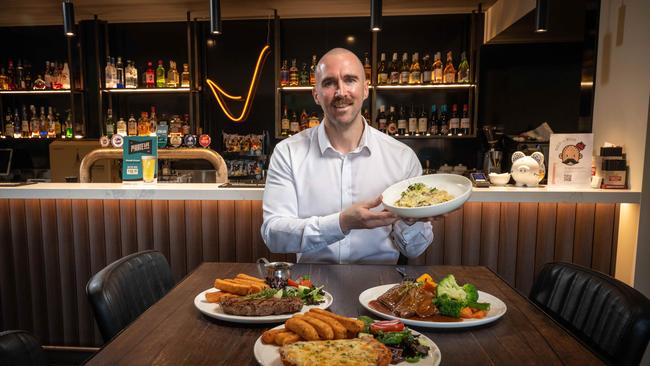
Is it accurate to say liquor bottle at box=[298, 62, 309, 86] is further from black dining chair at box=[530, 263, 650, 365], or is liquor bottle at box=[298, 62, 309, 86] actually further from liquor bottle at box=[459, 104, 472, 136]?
black dining chair at box=[530, 263, 650, 365]

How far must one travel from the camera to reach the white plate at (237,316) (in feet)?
4.07

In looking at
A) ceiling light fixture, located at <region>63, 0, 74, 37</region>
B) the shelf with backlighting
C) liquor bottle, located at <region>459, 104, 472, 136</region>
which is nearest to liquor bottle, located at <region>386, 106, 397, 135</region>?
liquor bottle, located at <region>459, 104, 472, 136</region>

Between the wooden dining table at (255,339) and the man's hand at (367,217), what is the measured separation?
250 millimetres

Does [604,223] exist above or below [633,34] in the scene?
below

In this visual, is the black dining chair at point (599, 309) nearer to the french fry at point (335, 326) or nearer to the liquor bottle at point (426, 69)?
the french fry at point (335, 326)

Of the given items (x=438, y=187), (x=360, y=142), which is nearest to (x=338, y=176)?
(x=360, y=142)

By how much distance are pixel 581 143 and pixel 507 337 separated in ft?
6.88

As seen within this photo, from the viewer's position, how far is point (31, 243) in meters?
2.94

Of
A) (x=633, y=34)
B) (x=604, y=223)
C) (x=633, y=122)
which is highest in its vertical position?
(x=633, y=34)

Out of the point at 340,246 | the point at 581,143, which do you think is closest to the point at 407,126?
the point at 581,143

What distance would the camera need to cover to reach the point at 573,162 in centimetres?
285

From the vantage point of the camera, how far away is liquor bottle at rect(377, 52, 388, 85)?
4.96 m

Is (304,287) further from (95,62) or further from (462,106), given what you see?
(95,62)

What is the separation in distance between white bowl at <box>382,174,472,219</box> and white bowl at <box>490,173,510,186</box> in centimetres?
114
